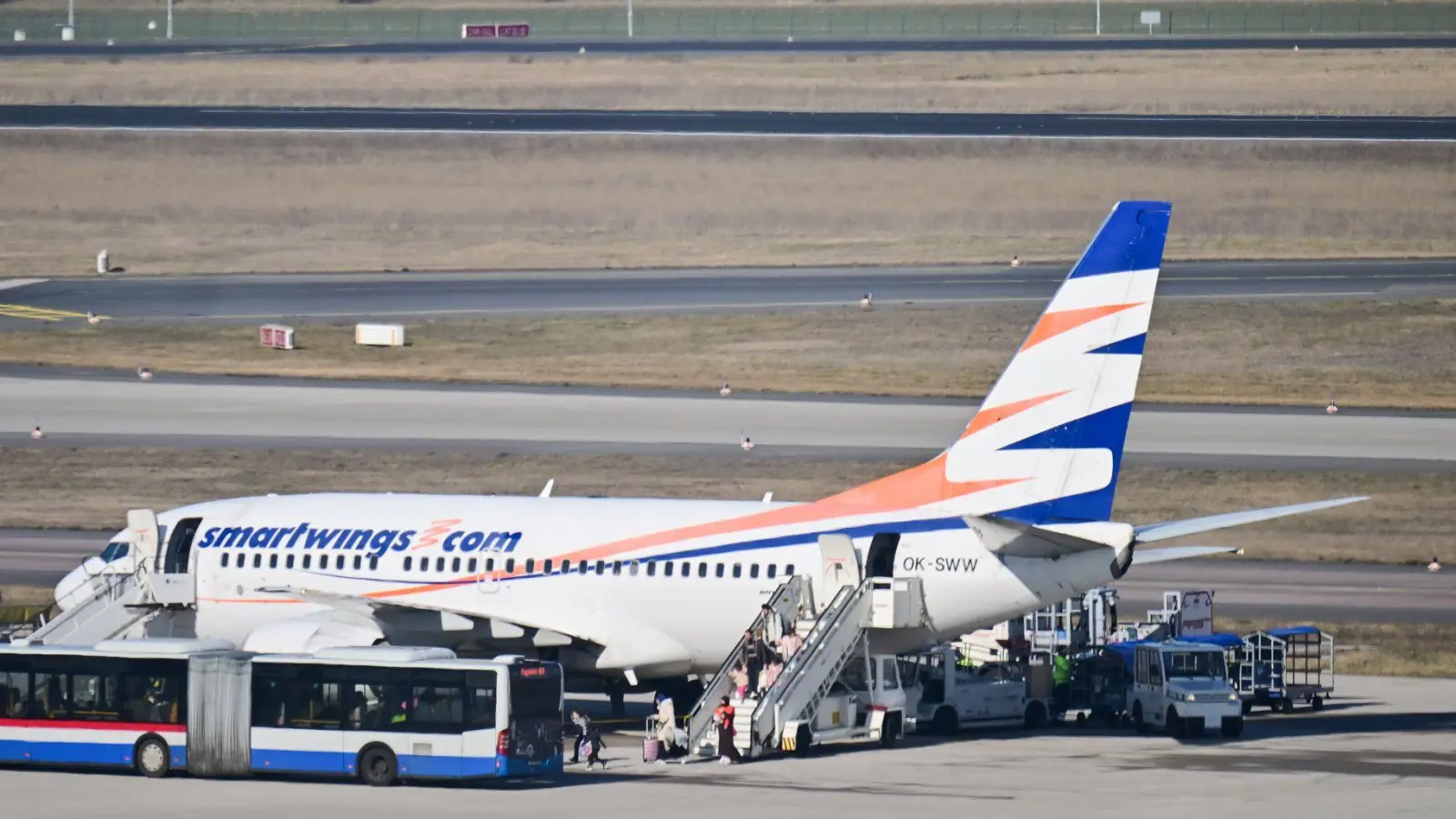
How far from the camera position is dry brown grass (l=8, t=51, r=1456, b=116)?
141000mm

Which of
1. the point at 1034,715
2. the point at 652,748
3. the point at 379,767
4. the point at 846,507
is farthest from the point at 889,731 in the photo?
the point at 379,767

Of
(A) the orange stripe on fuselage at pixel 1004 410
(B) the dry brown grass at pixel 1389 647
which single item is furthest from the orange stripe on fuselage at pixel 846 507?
(B) the dry brown grass at pixel 1389 647

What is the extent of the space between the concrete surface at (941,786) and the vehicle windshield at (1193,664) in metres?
1.56

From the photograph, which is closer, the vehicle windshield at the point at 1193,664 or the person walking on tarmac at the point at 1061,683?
the vehicle windshield at the point at 1193,664

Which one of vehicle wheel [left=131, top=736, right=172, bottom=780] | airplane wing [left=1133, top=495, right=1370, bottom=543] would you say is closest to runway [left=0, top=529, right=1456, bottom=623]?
airplane wing [left=1133, top=495, right=1370, bottom=543]

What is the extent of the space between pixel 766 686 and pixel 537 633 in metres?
6.13

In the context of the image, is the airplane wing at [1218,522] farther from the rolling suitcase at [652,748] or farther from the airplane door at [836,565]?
the rolling suitcase at [652,748]

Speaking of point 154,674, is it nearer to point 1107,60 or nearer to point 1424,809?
point 1424,809

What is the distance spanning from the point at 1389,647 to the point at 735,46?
12255 centimetres

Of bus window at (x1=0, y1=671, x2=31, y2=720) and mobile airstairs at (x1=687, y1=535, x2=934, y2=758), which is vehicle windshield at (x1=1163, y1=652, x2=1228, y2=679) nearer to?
mobile airstairs at (x1=687, y1=535, x2=934, y2=758)

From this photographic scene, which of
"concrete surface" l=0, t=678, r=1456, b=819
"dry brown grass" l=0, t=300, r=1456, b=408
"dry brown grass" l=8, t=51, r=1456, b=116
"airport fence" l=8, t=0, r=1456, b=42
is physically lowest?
"concrete surface" l=0, t=678, r=1456, b=819

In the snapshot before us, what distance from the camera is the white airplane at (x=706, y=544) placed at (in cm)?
4509

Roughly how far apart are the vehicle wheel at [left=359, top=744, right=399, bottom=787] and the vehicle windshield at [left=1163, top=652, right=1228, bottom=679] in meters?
17.6

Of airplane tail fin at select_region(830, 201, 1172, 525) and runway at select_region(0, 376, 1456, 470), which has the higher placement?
runway at select_region(0, 376, 1456, 470)
